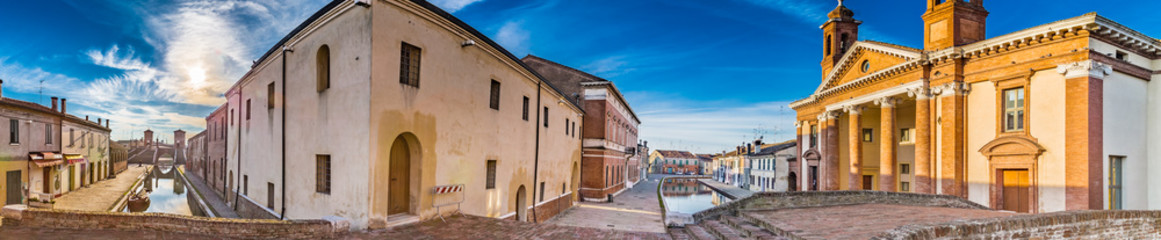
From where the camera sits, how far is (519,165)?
16625 millimetres

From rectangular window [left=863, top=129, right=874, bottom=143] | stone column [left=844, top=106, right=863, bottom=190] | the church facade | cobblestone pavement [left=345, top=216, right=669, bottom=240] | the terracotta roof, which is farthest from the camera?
the terracotta roof

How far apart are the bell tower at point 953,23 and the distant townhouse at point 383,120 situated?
15701mm

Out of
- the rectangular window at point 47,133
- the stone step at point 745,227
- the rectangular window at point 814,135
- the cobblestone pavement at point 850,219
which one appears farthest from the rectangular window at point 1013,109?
the rectangular window at point 47,133

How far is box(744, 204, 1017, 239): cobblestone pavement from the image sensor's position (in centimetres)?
947

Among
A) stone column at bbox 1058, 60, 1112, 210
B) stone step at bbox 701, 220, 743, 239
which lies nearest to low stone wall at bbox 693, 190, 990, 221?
stone step at bbox 701, 220, 743, 239

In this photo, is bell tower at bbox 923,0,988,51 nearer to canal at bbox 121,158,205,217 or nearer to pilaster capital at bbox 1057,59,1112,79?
pilaster capital at bbox 1057,59,1112,79

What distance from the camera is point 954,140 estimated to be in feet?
57.9

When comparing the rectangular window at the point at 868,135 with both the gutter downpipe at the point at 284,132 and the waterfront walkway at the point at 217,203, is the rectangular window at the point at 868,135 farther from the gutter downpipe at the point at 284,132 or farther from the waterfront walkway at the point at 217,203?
the waterfront walkway at the point at 217,203

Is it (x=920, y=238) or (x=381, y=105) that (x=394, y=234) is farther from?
(x=920, y=238)

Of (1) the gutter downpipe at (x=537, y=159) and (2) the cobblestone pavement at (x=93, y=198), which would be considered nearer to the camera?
(1) the gutter downpipe at (x=537, y=159)

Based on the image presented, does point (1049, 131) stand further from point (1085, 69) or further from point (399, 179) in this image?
point (399, 179)

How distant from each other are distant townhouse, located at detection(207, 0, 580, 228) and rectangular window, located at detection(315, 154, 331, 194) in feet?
0.07

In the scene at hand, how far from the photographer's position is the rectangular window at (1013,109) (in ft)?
53.0

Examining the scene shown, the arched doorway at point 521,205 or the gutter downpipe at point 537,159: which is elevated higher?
the gutter downpipe at point 537,159
